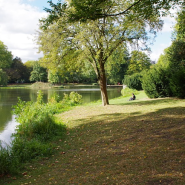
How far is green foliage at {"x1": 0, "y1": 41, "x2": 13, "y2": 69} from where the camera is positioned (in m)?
74.6

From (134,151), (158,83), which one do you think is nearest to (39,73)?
(158,83)

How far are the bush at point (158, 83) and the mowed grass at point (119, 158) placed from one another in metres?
7.37

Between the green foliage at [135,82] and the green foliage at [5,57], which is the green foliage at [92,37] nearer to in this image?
the green foliage at [135,82]

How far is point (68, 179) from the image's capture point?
13.5 feet

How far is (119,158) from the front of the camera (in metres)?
4.93

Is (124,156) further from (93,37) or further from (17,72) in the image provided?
(17,72)

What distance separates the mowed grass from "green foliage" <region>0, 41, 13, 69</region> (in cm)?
7383

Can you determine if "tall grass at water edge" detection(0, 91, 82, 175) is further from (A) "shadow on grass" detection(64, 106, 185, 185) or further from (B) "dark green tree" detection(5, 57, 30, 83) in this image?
(B) "dark green tree" detection(5, 57, 30, 83)

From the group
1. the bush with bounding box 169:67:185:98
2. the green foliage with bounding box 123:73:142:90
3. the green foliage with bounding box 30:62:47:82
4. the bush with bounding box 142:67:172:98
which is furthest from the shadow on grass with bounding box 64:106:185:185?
the green foliage with bounding box 30:62:47:82

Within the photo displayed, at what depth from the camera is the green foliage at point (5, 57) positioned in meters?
74.6

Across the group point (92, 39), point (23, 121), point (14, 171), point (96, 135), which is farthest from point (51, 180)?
point (92, 39)

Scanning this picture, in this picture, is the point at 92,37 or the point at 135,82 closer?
the point at 92,37

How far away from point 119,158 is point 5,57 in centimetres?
7940

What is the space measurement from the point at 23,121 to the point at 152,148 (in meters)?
8.05
